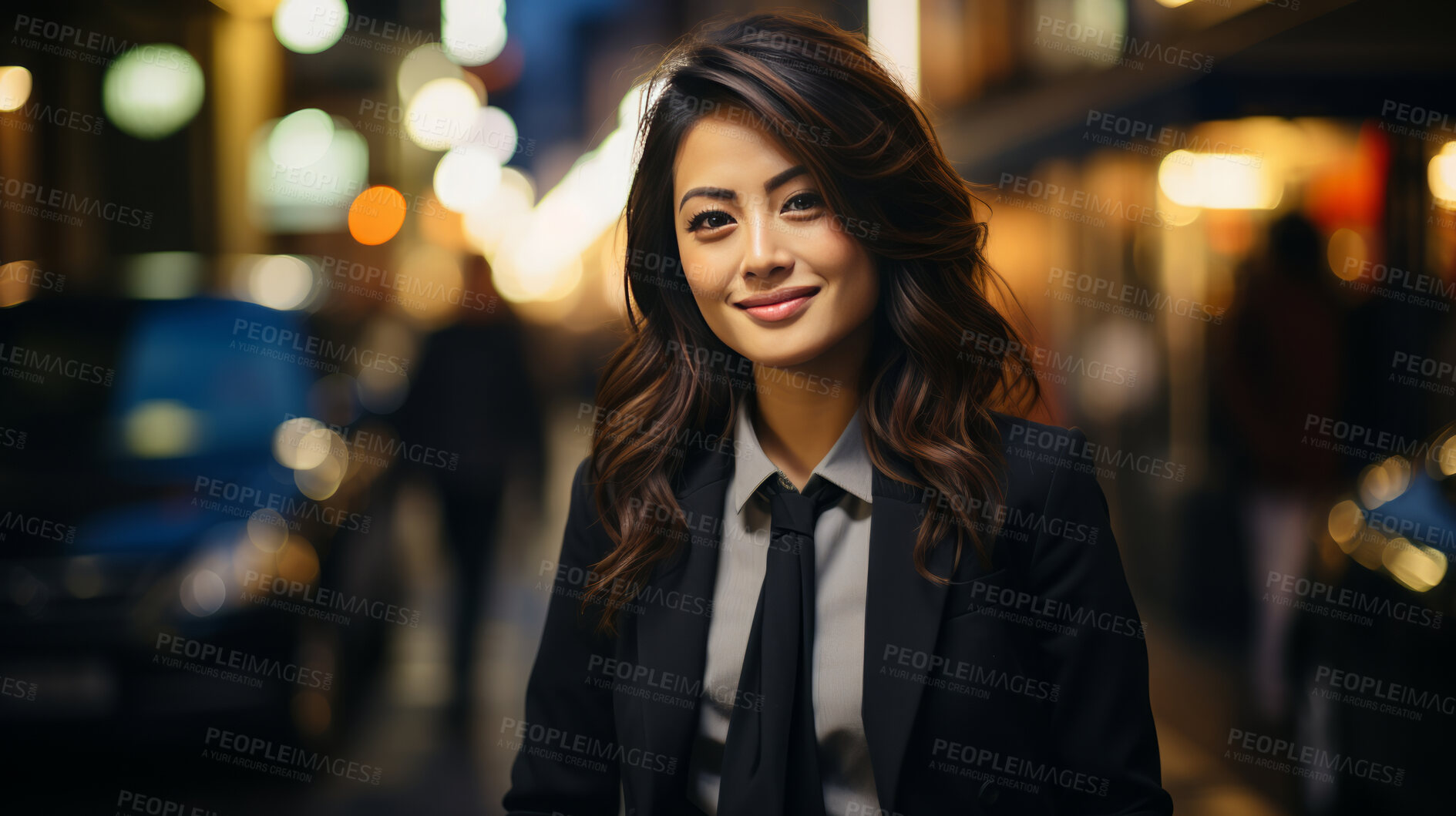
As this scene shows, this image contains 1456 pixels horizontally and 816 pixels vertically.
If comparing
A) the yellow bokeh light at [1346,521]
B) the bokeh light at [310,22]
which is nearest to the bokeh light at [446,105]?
the bokeh light at [310,22]

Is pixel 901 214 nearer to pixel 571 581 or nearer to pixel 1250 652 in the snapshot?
pixel 571 581

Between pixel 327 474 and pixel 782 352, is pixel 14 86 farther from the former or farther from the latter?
pixel 782 352

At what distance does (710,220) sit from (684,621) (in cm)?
70

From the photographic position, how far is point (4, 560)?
400cm

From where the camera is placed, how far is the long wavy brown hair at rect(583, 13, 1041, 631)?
1.65 m

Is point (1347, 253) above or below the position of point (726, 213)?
above

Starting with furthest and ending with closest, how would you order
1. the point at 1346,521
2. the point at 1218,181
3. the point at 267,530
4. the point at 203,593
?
the point at 1218,181 → the point at 267,530 → the point at 203,593 → the point at 1346,521

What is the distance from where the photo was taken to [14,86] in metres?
9.84

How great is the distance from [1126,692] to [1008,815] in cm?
29

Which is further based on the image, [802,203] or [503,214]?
[503,214]

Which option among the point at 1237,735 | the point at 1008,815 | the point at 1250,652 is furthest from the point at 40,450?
the point at 1250,652

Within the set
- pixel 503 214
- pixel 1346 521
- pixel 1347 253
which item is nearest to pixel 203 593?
pixel 1346 521

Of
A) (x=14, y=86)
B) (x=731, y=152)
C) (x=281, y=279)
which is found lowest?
(x=731, y=152)

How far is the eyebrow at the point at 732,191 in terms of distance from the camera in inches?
64.2
